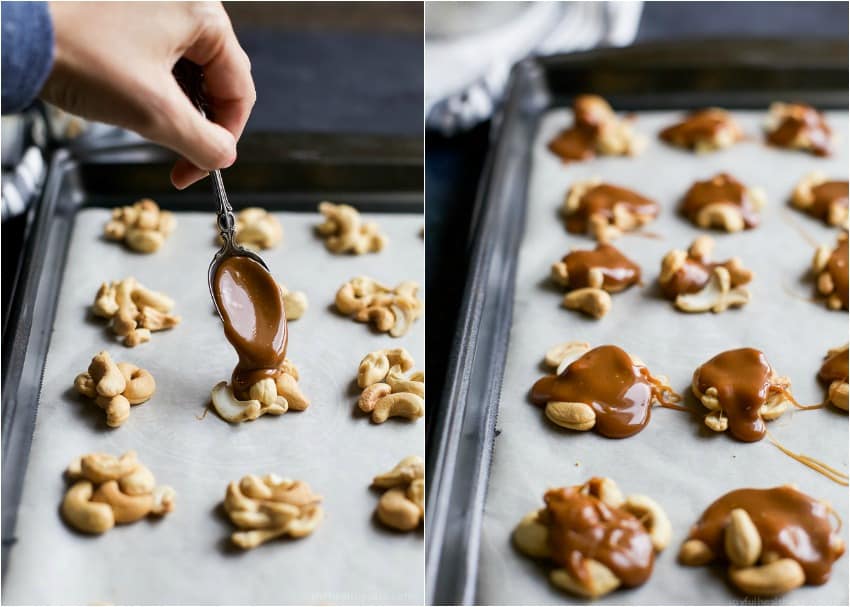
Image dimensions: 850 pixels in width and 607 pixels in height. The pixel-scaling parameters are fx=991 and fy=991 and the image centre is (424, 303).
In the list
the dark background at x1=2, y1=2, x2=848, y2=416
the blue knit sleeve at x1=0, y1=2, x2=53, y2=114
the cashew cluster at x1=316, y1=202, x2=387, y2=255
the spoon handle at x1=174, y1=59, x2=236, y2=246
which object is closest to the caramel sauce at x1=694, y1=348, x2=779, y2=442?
the dark background at x1=2, y1=2, x2=848, y2=416

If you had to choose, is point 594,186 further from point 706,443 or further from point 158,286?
point 158,286

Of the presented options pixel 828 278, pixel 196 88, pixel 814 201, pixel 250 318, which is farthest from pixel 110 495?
pixel 814 201

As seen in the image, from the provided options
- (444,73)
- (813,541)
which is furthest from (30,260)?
(813,541)

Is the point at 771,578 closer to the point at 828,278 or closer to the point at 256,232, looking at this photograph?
the point at 828,278

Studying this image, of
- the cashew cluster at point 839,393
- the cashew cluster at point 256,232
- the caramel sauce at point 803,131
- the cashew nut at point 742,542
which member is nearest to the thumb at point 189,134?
the cashew cluster at point 256,232

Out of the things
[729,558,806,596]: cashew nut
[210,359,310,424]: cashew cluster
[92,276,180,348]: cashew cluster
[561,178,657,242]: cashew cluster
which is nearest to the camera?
[729,558,806,596]: cashew nut

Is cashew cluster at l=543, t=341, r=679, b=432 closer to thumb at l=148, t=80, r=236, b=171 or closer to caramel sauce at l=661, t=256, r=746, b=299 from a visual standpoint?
caramel sauce at l=661, t=256, r=746, b=299
